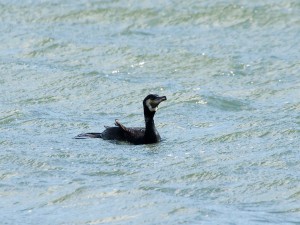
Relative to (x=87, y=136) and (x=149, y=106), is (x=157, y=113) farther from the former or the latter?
(x=87, y=136)

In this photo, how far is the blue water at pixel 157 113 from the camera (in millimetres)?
14047

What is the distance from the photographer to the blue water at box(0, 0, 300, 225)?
14047 mm

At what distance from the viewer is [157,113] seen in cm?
1964

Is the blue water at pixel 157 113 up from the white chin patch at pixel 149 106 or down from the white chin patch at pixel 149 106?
down

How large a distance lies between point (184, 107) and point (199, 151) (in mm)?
3350

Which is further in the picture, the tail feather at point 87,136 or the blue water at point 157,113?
the tail feather at point 87,136

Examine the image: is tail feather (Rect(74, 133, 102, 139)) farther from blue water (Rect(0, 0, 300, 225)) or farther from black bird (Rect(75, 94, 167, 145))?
blue water (Rect(0, 0, 300, 225))

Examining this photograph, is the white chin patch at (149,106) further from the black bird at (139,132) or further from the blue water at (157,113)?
the blue water at (157,113)


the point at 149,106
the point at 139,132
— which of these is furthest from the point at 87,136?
the point at 149,106

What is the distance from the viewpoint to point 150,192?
1440 cm

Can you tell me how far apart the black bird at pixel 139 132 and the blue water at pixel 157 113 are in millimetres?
150

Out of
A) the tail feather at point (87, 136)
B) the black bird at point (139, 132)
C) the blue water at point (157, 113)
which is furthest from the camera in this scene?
the tail feather at point (87, 136)

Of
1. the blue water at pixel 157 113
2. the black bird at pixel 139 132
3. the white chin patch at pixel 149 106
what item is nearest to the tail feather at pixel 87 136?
the black bird at pixel 139 132

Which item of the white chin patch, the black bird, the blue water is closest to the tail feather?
the black bird
